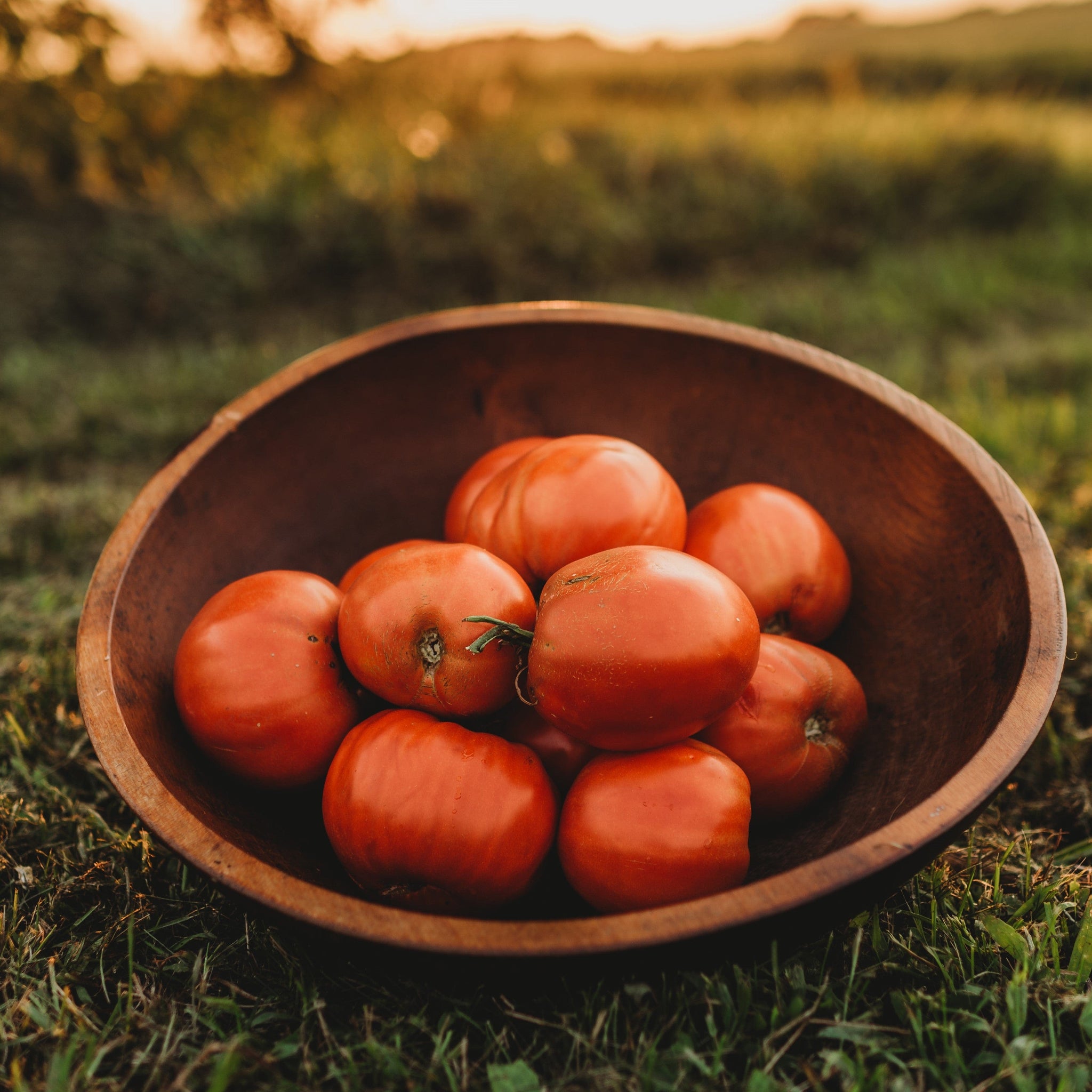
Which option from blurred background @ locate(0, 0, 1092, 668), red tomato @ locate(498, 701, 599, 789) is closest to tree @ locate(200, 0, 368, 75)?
blurred background @ locate(0, 0, 1092, 668)

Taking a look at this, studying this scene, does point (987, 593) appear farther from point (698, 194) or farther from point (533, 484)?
point (698, 194)

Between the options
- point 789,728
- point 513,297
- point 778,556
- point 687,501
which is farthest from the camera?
point 513,297

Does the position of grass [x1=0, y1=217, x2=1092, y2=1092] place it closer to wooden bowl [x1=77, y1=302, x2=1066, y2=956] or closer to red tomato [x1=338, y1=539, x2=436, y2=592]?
wooden bowl [x1=77, y1=302, x2=1066, y2=956]

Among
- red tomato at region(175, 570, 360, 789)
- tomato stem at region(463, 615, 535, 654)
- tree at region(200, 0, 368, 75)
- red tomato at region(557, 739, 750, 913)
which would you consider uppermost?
tree at region(200, 0, 368, 75)

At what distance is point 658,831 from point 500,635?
1.29 feet

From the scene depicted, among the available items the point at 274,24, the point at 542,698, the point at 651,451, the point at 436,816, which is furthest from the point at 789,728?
the point at 274,24

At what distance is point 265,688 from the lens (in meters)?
1.53

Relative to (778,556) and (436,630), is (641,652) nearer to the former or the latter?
(436,630)

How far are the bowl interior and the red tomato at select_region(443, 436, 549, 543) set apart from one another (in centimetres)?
26

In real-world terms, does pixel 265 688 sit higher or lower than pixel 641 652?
lower

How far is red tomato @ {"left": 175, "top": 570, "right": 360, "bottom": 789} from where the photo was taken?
153 centimetres

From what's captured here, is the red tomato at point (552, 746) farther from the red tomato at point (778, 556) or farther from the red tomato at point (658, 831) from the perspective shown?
the red tomato at point (778, 556)

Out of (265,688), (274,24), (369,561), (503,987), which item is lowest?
(503,987)

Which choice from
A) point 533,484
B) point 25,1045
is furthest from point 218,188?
point 25,1045
